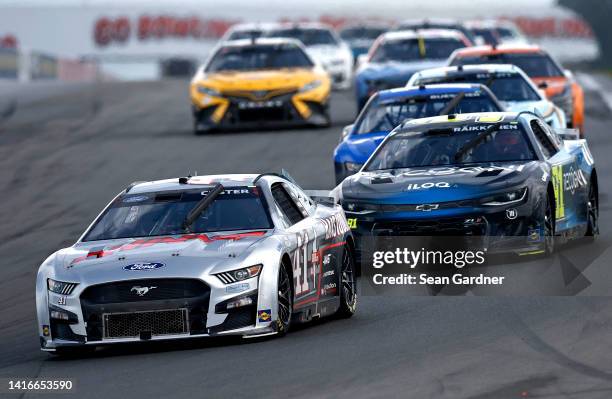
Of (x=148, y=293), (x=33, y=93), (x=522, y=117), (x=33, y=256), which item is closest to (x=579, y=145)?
(x=522, y=117)

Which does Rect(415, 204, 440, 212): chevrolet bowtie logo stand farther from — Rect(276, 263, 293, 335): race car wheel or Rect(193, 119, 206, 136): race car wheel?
Rect(193, 119, 206, 136): race car wheel

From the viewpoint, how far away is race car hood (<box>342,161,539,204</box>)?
1423 centimetres

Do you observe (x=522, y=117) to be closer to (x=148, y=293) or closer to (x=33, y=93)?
(x=148, y=293)

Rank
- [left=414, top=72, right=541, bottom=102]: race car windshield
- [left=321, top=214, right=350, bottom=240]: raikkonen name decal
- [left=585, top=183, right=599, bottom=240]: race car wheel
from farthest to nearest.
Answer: [left=414, top=72, right=541, bottom=102]: race car windshield < [left=585, top=183, right=599, bottom=240]: race car wheel < [left=321, top=214, right=350, bottom=240]: raikkonen name decal

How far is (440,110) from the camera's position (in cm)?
1920

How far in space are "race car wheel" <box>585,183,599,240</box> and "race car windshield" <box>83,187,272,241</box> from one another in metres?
4.74

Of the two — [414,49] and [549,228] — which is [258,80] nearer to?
[414,49]

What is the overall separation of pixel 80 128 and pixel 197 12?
3362cm

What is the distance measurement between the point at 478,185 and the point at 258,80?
44.4ft

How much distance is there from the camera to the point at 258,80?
2753 cm

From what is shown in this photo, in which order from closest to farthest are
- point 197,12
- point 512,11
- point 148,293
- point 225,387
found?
point 225,387, point 148,293, point 197,12, point 512,11

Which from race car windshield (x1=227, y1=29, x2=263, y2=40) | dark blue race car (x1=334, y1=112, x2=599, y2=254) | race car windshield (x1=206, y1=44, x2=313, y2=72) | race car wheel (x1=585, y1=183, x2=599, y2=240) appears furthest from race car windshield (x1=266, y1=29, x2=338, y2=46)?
dark blue race car (x1=334, y1=112, x2=599, y2=254)

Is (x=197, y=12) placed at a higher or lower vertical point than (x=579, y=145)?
lower

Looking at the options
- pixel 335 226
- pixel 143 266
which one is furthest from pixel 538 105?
pixel 143 266
